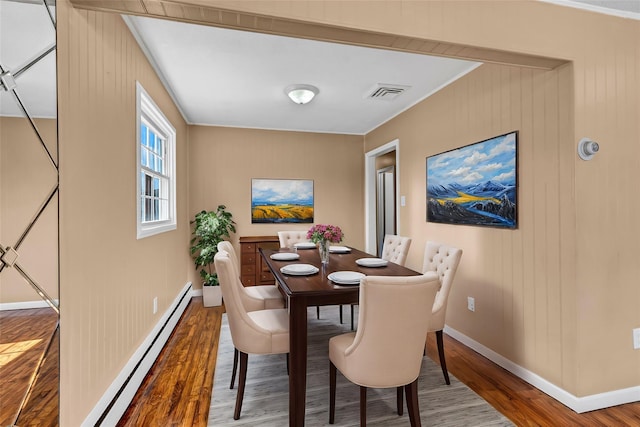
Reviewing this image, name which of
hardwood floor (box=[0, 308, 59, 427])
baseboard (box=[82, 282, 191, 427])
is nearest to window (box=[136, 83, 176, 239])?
baseboard (box=[82, 282, 191, 427])

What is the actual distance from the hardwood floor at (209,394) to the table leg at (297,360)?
1.54 ft

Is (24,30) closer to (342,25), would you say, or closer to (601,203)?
(342,25)

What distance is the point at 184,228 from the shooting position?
4.54 metres

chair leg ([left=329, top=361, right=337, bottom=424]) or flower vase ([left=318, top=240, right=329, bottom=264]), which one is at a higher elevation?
flower vase ([left=318, top=240, right=329, bottom=264])

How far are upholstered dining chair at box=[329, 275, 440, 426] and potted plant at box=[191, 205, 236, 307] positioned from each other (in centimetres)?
298

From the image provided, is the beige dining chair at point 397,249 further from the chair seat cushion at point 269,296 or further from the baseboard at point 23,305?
the baseboard at point 23,305

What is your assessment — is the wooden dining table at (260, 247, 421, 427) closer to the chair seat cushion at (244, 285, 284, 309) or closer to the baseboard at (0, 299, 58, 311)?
the chair seat cushion at (244, 285, 284, 309)

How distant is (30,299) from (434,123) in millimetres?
3486

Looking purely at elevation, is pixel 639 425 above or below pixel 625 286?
below

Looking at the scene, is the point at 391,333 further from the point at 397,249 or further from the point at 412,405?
the point at 397,249

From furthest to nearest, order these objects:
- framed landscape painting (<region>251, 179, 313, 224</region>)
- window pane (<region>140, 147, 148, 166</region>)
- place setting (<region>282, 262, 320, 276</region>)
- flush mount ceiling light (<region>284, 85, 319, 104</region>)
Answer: framed landscape painting (<region>251, 179, 313, 224</region>) → flush mount ceiling light (<region>284, 85, 319, 104</region>) → window pane (<region>140, 147, 148, 166</region>) → place setting (<region>282, 262, 320, 276</region>)

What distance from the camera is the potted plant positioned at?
4.28m

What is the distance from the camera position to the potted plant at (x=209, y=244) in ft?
14.0

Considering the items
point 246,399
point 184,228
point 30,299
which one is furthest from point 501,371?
point 184,228
